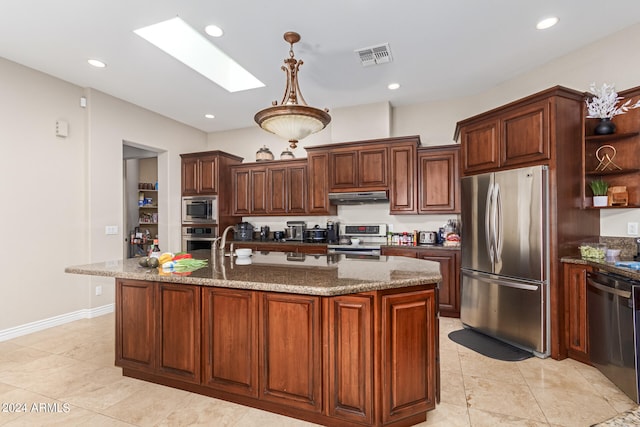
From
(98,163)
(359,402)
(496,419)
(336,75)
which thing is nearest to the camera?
(359,402)

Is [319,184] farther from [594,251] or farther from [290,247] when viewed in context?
[594,251]

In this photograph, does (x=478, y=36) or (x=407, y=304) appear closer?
(x=407, y=304)

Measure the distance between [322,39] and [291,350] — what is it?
2758mm

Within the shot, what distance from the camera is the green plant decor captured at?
9.63 ft

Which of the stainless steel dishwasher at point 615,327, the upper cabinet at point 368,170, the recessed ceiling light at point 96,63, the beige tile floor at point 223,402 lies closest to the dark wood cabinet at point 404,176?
the upper cabinet at point 368,170

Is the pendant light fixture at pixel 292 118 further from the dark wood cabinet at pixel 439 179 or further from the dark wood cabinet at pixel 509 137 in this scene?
the dark wood cabinet at pixel 439 179

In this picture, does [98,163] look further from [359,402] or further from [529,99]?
[529,99]

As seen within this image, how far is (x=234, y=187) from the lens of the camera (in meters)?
5.59

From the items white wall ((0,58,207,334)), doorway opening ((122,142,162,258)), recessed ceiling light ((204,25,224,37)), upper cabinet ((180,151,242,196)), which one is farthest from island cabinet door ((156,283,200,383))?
doorway opening ((122,142,162,258))

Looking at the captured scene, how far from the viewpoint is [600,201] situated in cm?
291

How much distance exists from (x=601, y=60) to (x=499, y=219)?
1814 millimetres

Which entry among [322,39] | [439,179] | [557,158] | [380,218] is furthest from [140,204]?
[557,158]

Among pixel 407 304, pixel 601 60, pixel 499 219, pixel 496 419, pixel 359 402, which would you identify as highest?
pixel 601 60

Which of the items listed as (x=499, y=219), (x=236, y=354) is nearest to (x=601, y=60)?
(x=499, y=219)
